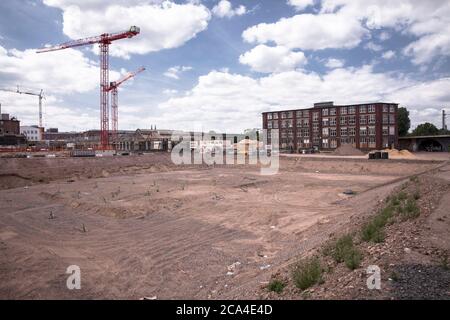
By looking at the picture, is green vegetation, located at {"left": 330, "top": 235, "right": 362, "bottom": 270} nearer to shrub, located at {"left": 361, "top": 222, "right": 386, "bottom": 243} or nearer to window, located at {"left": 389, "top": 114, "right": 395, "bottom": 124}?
shrub, located at {"left": 361, "top": 222, "right": 386, "bottom": 243}

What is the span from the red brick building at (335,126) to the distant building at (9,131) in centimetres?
7589

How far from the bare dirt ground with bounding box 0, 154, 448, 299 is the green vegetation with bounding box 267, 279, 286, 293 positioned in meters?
0.53

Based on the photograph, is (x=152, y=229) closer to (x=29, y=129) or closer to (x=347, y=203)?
(x=347, y=203)

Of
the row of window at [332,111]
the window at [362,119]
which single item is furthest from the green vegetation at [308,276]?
the row of window at [332,111]

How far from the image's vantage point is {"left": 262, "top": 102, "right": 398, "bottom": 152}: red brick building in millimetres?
79938

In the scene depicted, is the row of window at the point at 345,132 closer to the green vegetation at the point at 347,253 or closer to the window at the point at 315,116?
the window at the point at 315,116

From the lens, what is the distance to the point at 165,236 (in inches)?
640

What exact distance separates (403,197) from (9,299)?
17285 mm

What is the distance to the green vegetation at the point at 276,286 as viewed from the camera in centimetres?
812

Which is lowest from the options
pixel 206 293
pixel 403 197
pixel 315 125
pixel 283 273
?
pixel 206 293

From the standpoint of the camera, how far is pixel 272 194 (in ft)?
97.8

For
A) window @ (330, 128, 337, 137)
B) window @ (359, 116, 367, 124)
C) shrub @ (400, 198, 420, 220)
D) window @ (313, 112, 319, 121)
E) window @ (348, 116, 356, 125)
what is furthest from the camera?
window @ (313, 112, 319, 121)

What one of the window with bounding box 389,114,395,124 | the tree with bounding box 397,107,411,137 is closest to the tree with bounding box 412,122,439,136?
the tree with bounding box 397,107,411,137
